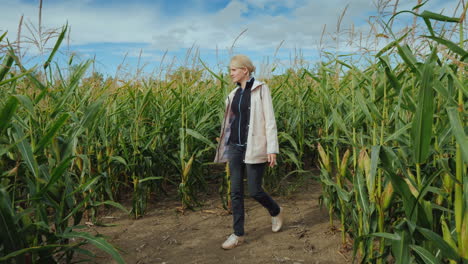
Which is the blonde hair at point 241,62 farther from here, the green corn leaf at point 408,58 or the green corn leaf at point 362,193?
the green corn leaf at point 408,58

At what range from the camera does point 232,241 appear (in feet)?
10.5

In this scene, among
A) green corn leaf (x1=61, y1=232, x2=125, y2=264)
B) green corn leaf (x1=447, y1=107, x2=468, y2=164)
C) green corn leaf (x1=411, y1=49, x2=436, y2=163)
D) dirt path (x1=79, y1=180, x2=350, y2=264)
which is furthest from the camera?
dirt path (x1=79, y1=180, x2=350, y2=264)

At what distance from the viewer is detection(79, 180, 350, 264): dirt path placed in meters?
3.02

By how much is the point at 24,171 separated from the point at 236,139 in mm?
1753

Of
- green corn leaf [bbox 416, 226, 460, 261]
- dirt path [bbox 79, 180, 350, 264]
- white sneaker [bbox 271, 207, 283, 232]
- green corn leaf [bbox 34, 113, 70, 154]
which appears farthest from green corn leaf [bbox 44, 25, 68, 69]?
white sneaker [bbox 271, 207, 283, 232]

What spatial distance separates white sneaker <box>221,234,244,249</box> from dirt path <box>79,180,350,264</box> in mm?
40

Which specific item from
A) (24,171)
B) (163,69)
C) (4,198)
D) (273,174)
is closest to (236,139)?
(273,174)

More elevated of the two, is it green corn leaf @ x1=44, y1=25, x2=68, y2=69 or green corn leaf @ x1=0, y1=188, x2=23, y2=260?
green corn leaf @ x1=44, y1=25, x2=68, y2=69

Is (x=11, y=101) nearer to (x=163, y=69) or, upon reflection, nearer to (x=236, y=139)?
(x=236, y=139)

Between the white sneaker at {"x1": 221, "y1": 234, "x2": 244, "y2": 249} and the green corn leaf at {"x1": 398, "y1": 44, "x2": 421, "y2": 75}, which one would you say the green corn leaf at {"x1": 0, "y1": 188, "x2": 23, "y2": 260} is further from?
the green corn leaf at {"x1": 398, "y1": 44, "x2": 421, "y2": 75}

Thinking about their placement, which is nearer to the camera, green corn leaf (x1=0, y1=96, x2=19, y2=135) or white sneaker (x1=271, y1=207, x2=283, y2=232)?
green corn leaf (x1=0, y1=96, x2=19, y2=135)

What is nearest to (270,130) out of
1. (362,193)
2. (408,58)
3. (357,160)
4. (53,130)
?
(357,160)

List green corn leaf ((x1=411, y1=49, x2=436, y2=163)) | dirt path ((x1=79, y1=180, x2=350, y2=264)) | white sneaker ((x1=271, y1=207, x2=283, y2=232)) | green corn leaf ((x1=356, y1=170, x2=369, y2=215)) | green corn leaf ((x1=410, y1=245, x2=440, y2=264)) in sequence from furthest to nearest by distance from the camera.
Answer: white sneaker ((x1=271, y1=207, x2=283, y2=232)) → dirt path ((x1=79, y1=180, x2=350, y2=264)) → green corn leaf ((x1=356, y1=170, x2=369, y2=215)) → green corn leaf ((x1=410, y1=245, x2=440, y2=264)) → green corn leaf ((x1=411, y1=49, x2=436, y2=163))

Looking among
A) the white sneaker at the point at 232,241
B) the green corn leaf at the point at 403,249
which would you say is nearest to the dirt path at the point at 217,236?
the white sneaker at the point at 232,241
